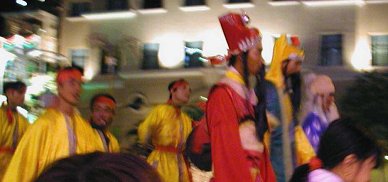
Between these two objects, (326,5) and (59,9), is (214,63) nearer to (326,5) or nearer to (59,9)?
(326,5)

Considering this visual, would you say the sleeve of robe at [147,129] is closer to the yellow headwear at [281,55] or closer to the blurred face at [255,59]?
the yellow headwear at [281,55]

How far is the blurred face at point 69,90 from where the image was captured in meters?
4.52

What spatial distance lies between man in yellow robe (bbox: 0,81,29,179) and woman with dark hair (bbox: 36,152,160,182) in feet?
18.9

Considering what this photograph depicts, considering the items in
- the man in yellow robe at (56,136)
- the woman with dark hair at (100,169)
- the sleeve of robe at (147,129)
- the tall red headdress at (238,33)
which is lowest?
the sleeve of robe at (147,129)

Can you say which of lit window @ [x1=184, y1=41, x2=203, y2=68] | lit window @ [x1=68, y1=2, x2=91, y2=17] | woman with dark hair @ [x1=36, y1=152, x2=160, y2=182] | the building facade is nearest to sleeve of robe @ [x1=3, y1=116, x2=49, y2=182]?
woman with dark hair @ [x1=36, y1=152, x2=160, y2=182]

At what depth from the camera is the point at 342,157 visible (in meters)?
2.96

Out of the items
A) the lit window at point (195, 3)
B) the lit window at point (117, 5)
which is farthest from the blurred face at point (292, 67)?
the lit window at point (117, 5)

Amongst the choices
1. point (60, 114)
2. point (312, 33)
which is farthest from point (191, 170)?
point (312, 33)

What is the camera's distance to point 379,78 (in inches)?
754

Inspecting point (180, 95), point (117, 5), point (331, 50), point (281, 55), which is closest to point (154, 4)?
point (117, 5)

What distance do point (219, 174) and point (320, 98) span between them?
67.4 inches

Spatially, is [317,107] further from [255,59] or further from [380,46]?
[380,46]

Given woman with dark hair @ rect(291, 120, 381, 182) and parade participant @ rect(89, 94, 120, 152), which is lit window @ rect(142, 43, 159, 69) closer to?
parade participant @ rect(89, 94, 120, 152)

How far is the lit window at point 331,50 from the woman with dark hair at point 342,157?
804 inches
